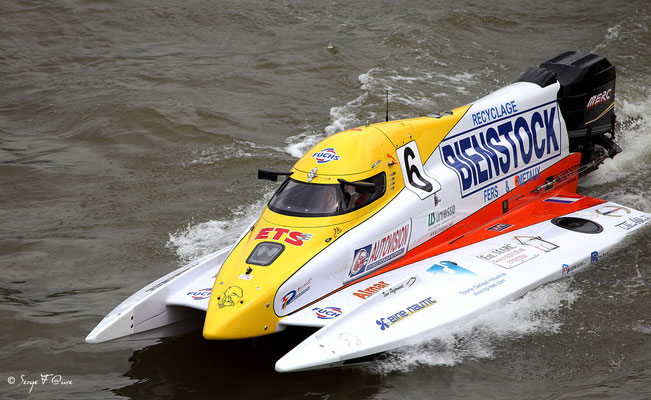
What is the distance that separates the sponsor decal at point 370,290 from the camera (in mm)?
7266

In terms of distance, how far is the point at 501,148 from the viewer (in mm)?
9195

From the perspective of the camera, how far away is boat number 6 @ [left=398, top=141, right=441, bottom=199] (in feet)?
26.7

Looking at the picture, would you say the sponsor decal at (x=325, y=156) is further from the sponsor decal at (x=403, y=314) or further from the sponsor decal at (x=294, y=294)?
the sponsor decal at (x=403, y=314)

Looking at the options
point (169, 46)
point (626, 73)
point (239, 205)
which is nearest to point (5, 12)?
point (169, 46)

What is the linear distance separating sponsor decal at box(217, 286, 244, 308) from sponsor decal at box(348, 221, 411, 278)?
47.6 inches

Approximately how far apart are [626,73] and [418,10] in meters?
5.68

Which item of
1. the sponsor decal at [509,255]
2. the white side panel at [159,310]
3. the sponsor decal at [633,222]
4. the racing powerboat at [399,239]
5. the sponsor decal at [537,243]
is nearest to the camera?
the racing powerboat at [399,239]

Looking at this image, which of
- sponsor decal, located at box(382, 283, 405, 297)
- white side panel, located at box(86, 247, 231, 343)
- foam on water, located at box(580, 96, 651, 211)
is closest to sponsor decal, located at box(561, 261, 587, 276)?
sponsor decal, located at box(382, 283, 405, 297)

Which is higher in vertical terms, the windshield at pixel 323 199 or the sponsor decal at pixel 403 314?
the windshield at pixel 323 199

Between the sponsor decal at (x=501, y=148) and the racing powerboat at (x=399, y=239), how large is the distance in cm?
2

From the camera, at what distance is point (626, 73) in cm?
1502

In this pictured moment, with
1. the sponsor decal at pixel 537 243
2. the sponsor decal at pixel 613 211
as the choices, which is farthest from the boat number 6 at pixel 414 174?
the sponsor decal at pixel 613 211

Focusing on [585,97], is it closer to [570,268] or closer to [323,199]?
[570,268]

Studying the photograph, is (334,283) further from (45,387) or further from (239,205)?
(239,205)
